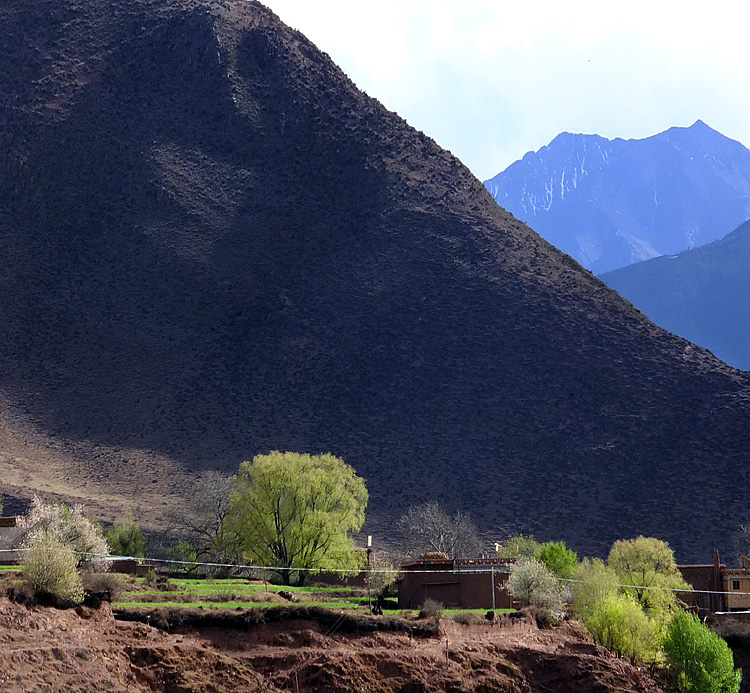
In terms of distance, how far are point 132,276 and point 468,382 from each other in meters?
24.4

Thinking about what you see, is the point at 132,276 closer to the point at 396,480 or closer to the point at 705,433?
the point at 396,480

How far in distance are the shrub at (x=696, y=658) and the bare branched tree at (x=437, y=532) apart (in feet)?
67.8

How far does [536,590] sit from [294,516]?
1145cm

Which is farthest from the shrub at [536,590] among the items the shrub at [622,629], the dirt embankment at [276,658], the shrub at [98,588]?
the shrub at [98,588]

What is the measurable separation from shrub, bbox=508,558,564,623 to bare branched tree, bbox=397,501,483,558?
62.0 feet

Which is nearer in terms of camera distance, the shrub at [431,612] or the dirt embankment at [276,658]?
the dirt embankment at [276,658]

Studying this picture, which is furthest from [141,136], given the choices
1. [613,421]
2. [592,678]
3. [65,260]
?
[592,678]

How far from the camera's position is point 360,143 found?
314 ft

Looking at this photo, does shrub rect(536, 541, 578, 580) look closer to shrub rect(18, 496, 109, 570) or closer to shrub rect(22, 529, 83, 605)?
shrub rect(18, 496, 109, 570)

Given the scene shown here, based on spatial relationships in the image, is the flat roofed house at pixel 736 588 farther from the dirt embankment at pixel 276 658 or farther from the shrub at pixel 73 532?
the shrub at pixel 73 532

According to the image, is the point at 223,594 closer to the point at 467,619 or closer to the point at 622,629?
the point at 467,619

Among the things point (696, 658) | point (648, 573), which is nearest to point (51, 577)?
point (696, 658)

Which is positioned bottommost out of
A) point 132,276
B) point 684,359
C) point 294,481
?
point 294,481

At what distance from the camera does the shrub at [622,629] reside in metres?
34.9
